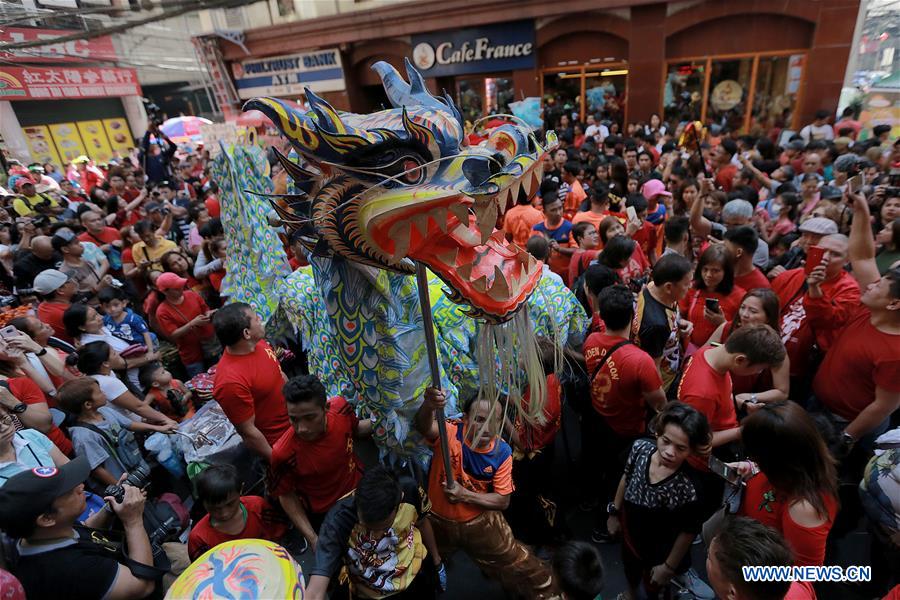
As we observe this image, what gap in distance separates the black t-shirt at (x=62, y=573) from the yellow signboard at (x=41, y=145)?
53.0 feet

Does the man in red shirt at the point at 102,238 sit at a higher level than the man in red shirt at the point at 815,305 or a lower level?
higher

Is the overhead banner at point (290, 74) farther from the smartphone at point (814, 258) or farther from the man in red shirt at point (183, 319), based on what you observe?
the smartphone at point (814, 258)

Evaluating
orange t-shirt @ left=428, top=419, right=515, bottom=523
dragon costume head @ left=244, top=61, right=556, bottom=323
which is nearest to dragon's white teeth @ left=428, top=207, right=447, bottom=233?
dragon costume head @ left=244, top=61, right=556, bottom=323

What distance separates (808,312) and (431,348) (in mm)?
2416

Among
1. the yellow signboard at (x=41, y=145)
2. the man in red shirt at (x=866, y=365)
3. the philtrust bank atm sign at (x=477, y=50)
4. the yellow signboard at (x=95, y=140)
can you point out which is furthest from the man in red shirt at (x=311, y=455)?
the yellow signboard at (x=95, y=140)

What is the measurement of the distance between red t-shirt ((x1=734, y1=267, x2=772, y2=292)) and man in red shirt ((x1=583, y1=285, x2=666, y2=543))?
1.18 m

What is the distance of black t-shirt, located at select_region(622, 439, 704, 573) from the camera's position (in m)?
1.97

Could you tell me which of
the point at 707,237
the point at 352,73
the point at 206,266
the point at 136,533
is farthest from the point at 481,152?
the point at 352,73

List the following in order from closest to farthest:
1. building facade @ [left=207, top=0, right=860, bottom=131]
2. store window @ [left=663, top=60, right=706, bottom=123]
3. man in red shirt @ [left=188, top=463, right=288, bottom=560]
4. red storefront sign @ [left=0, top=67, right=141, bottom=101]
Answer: man in red shirt @ [left=188, top=463, right=288, bottom=560] < building facade @ [left=207, top=0, right=860, bottom=131] < store window @ [left=663, top=60, right=706, bottom=123] < red storefront sign @ [left=0, top=67, right=141, bottom=101]

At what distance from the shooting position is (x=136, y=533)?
1.88 metres

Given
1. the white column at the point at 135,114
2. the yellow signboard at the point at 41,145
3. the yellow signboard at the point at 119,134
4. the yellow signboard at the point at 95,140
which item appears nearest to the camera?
the yellow signboard at the point at 41,145

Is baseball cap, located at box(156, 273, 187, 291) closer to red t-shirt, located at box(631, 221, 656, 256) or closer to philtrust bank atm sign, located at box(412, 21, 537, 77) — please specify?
red t-shirt, located at box(631, 221, 656, 256)

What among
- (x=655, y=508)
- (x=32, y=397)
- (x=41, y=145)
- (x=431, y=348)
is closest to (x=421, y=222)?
(x=431, y=348)

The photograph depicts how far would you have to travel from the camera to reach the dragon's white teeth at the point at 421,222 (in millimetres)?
1575
